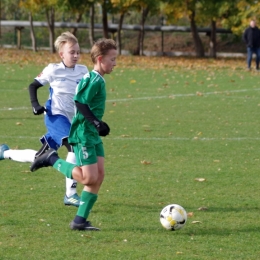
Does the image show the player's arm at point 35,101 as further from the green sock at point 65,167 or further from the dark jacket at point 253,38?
the dark jacket at point 253,38

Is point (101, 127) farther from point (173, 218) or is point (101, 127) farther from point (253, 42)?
point (253, 42)

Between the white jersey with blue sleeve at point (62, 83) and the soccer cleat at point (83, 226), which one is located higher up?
the white jersey with blue sleeve at point (62, 83)

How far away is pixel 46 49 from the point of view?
42.2m

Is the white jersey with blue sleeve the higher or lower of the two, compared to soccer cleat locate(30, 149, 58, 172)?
higher

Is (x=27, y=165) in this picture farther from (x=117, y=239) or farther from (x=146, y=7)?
(x=146, y=7)

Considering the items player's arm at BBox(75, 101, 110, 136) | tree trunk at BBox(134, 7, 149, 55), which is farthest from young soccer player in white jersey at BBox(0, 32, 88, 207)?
tree trunk at BBox(134, 7, 149, 55)

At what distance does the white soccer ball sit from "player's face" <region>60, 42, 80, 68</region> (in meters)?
1.87

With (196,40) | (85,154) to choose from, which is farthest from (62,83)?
(196,40)

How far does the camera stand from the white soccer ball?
6.67 metres

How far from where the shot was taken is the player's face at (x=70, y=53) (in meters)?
7.49

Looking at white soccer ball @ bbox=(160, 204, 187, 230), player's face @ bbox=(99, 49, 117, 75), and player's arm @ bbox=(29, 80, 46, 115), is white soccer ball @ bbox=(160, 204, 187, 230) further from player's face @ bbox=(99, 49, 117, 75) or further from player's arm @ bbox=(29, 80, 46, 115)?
player's arm @ bbox=(29, 80, 46, 115)

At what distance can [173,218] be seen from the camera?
6668mm

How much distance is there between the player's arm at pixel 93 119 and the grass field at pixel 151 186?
902 mm

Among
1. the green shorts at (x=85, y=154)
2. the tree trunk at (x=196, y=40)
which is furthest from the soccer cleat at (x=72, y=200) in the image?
the tree trunk at (x=196, y=40)
